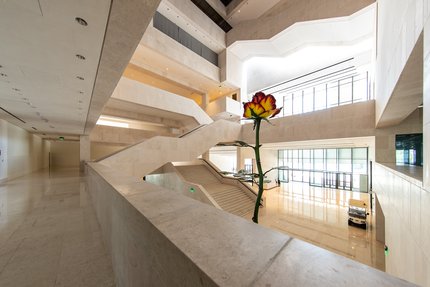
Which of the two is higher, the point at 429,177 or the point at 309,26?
the point at 309,26

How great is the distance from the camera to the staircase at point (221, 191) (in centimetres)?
902

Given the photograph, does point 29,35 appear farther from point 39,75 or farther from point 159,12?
point 159,12

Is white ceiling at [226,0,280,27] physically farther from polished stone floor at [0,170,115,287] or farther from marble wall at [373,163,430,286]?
polished stone floor at [0,170,115,287]

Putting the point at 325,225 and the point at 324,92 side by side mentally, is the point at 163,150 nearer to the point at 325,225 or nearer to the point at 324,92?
the point at 325,225

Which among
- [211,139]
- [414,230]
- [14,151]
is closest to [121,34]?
[414,230]

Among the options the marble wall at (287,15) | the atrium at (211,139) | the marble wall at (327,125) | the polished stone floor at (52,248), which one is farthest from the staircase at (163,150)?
the marble wall at (287,15)

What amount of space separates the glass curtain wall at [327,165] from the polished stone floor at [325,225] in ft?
12.1

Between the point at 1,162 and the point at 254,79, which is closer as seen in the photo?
the point at 1,162

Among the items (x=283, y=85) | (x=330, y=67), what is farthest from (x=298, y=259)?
(x=283, y=85)

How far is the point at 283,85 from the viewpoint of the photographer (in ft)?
56.2

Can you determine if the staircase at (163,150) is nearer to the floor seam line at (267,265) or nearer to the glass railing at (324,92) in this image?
the glass railing at (324,92)

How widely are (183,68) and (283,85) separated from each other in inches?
398

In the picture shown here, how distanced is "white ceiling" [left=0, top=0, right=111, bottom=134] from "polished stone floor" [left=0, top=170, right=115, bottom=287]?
2.75 metres

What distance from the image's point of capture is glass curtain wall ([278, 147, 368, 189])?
14.7 meters
